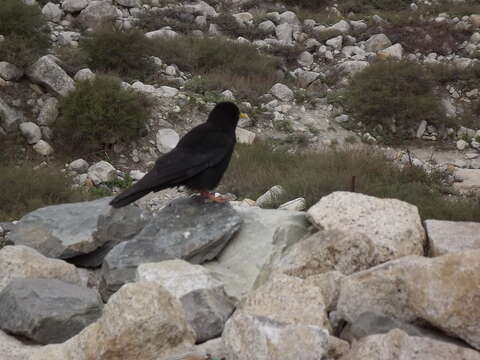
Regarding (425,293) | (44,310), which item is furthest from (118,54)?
(425,293)

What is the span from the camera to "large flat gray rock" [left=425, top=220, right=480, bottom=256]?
392 centimetres

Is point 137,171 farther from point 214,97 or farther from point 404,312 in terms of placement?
point 404,312

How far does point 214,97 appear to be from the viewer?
35.4 feet

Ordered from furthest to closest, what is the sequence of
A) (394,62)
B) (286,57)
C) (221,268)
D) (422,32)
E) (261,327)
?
(422,32) < (286,57) < (394,62) < (221,268) < (261,327)

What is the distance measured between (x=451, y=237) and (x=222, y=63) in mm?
9115

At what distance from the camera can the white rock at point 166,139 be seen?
31.0 feet

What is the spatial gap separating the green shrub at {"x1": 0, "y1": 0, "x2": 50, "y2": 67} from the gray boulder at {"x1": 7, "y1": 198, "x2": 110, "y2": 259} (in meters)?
5.31

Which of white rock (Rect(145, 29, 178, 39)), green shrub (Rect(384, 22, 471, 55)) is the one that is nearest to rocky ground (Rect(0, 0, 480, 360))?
white rock (Rect(145, 29, 178, 39))

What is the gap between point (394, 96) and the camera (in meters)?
11.0

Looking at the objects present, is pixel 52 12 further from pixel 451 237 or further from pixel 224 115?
pixel 451 237

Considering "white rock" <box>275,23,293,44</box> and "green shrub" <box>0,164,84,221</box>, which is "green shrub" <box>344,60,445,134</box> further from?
"green shrub" <box>0,164,84,221</box>

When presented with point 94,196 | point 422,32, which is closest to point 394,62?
point 422,32

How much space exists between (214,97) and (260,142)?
1.76m

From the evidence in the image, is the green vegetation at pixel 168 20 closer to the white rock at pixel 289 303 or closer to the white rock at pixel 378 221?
the white rock at pixel 378 221
